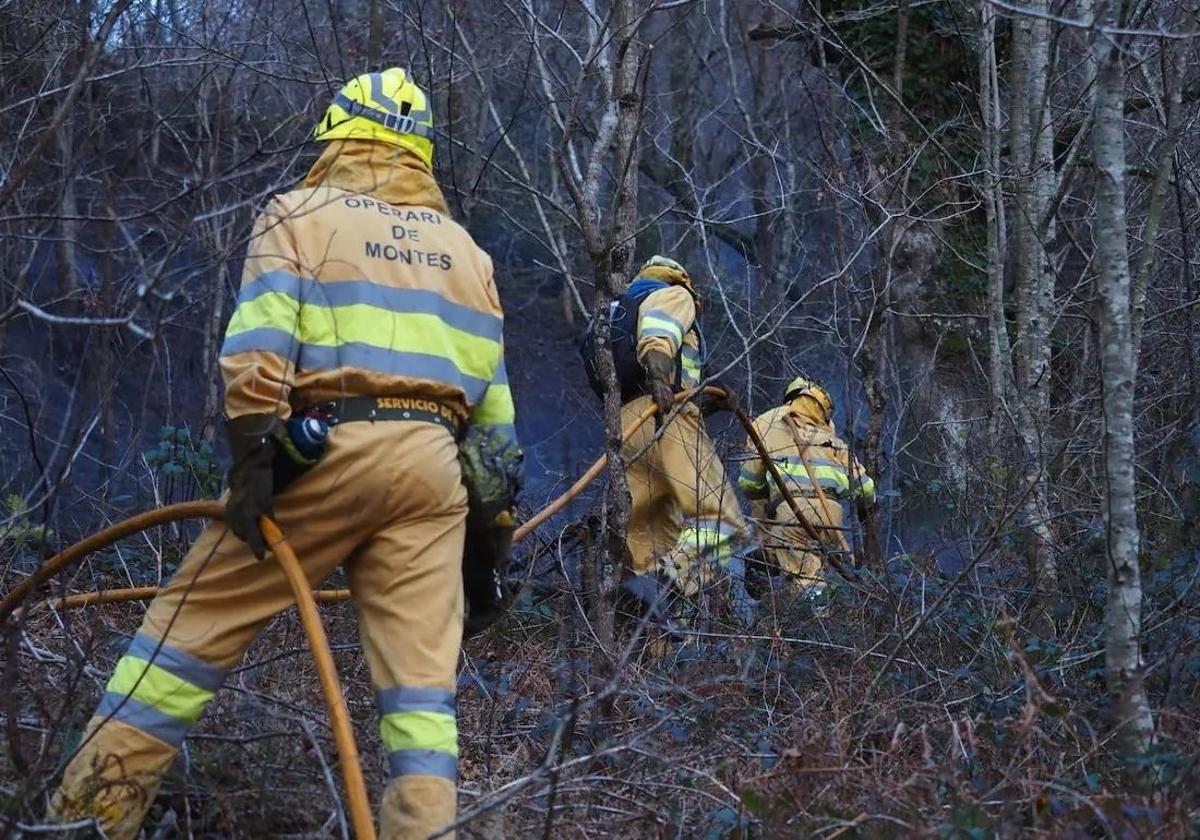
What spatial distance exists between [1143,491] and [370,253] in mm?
4234

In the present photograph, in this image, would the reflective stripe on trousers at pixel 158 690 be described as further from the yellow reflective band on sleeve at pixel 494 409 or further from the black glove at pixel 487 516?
the yellow reflective band on sleeve at pixel 494 409

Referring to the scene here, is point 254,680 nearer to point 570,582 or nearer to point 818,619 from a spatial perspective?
point 570,582

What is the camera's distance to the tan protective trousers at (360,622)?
3.53m

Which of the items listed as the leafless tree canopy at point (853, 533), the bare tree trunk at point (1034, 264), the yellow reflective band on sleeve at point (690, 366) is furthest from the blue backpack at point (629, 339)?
the bare tree trunk at point (1034, 264)

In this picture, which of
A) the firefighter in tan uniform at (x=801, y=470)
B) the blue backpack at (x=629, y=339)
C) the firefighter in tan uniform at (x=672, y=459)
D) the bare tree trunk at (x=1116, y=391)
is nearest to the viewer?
the bare tree trunk at (x=1116, y=391)

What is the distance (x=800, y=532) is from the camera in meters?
8.35

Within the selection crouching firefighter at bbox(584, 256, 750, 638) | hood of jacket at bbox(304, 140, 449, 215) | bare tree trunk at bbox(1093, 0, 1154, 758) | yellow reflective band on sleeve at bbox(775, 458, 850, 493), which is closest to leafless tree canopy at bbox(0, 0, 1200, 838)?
bare tree trunk at bbox(1093, 0, 1154, 758)

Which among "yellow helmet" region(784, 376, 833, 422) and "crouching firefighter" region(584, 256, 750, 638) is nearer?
"crouching firefighter" region(584, 256, 750, 638)

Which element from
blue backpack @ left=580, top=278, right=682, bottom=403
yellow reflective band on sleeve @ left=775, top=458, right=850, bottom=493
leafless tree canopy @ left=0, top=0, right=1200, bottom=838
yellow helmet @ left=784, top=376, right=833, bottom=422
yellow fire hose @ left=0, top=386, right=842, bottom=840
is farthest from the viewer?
yellow helmet @ left=784, top=376, right=833, bottom=422

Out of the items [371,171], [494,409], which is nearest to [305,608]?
[494,409]

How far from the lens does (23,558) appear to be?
7129 mm

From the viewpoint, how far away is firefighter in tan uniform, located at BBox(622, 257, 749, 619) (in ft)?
23.6

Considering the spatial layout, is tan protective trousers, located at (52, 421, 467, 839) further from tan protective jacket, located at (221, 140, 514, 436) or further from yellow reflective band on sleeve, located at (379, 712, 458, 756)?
tan protective jacket, located at (221, 140, 514, 436)

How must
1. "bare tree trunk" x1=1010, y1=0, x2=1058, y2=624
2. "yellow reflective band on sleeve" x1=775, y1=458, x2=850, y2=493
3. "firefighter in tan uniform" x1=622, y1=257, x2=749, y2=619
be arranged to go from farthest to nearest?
"yellow reflective band on sleeve" x1=775, y1=458, x2=850, y2=493 → "firefighter in tan uniform" x1=622, y1=257, x2=749, y2=619 → "bare tree trunk" x1=1010, y1=0, x2=1058, y2=624
